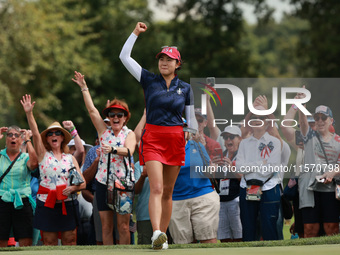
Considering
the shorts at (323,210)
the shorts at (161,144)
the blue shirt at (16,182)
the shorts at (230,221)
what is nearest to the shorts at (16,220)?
the blue shirt at (16,182)

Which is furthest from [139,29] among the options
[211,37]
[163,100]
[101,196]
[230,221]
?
[211,37]

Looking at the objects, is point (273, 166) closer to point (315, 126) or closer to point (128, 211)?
point (315, 126)

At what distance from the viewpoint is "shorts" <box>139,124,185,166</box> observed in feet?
26.8

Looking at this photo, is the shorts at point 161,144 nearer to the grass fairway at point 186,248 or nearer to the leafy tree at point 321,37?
the grass fairway at point 186,248

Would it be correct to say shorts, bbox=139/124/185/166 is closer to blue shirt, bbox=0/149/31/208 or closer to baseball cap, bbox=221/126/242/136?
blue shirt, bbox=0/149/31/208

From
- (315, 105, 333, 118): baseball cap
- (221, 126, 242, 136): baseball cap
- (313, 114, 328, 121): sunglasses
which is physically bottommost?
(221, 126, 242, 136): baseball cap

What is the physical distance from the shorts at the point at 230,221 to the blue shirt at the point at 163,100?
282 cm

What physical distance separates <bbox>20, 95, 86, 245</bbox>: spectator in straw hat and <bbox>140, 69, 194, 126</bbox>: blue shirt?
2436mm

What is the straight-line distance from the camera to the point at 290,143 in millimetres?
10828

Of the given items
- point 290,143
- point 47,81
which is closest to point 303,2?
point 47,81

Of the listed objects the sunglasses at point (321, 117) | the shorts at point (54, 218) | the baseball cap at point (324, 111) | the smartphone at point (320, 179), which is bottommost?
the shorts at point (54, 218)

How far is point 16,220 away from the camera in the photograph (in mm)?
10500

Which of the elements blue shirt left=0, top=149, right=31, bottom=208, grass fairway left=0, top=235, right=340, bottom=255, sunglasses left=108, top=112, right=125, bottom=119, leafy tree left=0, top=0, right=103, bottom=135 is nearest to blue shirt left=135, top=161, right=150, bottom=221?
sunglasses left=108, top=112, right=125, bottom=119

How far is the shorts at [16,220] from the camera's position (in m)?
10.4
